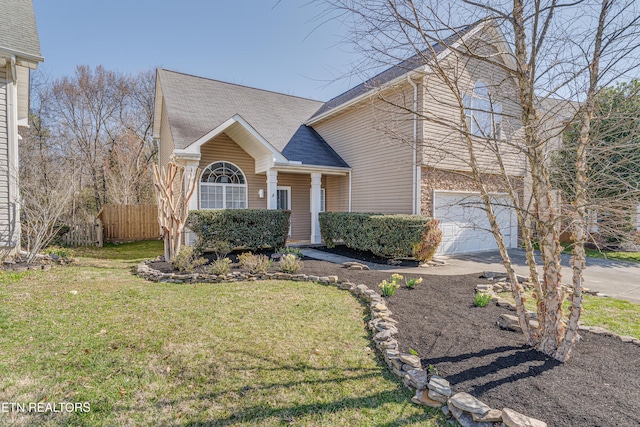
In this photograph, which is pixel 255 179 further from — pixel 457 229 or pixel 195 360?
pixel 195 360

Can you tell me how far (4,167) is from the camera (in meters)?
7.61

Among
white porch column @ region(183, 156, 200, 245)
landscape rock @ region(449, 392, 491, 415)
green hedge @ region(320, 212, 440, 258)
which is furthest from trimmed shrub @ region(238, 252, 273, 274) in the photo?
landscape rock @ region(449, 392, 491, 415)

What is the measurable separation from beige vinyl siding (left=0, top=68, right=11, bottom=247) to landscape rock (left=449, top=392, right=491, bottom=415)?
1017 cm

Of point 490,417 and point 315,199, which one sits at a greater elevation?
point 315,199

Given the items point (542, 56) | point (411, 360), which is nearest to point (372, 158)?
point (542, 56)

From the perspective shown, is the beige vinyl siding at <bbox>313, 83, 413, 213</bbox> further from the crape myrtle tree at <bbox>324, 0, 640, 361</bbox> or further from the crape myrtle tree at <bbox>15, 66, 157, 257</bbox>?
the crape myrtle tree at <bbox>15, 66, 157, 257</bbox>

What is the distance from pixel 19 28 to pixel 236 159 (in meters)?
6.77

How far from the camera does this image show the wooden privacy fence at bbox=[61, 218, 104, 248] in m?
12.1

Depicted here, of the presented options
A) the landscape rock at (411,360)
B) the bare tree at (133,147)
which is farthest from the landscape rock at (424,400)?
the bare tree at (133,147)

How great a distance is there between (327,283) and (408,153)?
5579 millimetres

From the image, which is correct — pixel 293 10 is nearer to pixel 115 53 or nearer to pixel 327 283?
pixel 327 283

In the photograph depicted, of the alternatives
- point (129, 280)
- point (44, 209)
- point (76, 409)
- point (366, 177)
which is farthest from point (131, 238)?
point (76, 409)

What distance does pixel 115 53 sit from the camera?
58.4 ft

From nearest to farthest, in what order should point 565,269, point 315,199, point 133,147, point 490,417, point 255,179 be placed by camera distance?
point 490,417 → point 565,269 → point 315,199 → point 255,179 → point 133,147
